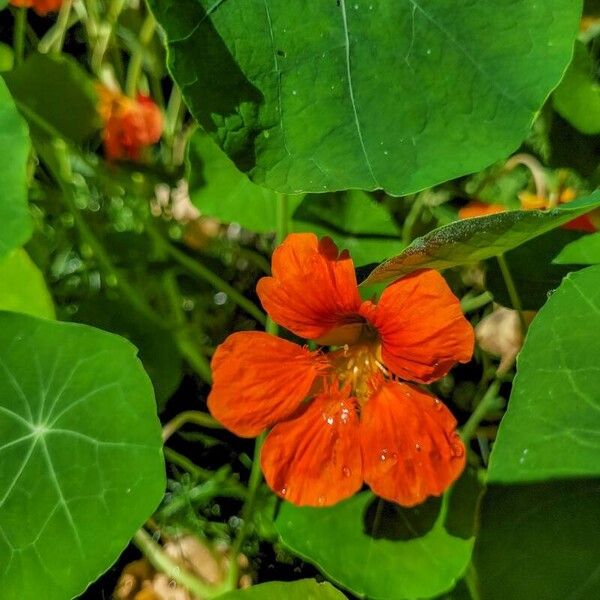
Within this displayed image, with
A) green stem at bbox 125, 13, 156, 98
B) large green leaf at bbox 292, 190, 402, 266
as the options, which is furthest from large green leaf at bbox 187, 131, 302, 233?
green stem at bbox 125, 13, 156, 98

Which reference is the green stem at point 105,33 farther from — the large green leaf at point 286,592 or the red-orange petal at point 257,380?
the large green leaf at point 286,592

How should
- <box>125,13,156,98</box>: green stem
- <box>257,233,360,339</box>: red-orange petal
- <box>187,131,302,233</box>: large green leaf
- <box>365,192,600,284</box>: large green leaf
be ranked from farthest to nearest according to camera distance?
<box>125,13,156,98</box>: green stem, <box>187,131,302,233</box>: large green leaf, <box>257,233,360,339</box>: red-orange petal, <box>365,192,600,284</box>: large green leaf

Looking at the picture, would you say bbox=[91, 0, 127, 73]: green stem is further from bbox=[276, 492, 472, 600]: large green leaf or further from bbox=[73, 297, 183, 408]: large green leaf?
bbox=[276, 492, 472, 600]: large green leaf

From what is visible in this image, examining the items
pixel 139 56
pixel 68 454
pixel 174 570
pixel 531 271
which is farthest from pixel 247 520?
pixel 139 56

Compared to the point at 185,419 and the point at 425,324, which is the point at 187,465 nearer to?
the point at 185,419

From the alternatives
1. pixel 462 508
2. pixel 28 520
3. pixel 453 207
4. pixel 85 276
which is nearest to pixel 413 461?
pixel 462 508

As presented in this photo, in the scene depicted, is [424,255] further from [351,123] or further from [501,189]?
[501,189]
